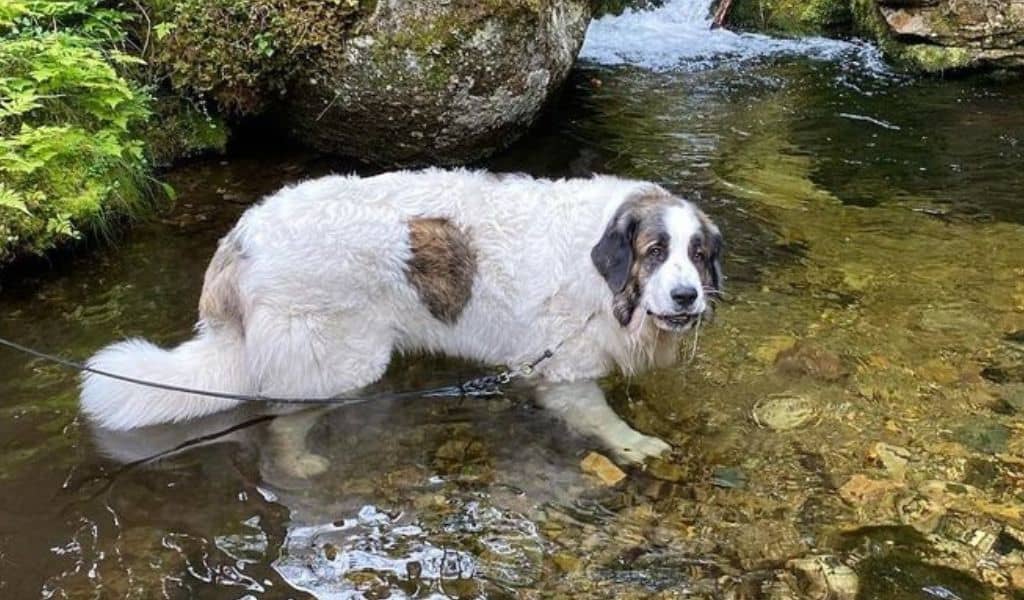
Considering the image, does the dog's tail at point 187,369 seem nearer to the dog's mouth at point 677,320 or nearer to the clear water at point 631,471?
the clear water at point 631,471

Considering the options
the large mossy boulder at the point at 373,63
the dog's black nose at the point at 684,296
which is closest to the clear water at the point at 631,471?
the dog's black nose at the point at 684,296

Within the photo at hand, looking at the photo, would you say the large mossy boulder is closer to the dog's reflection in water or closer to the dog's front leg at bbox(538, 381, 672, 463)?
the dog's reflection in water

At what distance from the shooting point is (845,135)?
28.6 ft

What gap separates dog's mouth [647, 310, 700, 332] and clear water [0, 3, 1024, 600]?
617 millimetres

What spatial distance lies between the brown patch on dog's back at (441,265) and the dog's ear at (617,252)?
633 millimetres

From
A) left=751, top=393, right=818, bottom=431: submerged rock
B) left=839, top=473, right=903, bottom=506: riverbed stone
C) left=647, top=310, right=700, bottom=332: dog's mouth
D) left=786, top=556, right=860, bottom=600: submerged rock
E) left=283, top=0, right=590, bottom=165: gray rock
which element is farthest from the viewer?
left=283, top=0, right=590, bottom=165: gray rock

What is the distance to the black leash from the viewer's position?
422 centimetres

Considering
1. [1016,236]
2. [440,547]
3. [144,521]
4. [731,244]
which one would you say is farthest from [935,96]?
[144,521]

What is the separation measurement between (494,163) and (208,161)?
2284 mm

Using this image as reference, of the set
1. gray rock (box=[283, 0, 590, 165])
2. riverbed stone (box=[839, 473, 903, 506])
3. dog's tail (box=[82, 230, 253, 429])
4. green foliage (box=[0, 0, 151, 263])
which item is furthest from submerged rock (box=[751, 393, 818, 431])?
green foliage (box=[0, 0, 151, 263])

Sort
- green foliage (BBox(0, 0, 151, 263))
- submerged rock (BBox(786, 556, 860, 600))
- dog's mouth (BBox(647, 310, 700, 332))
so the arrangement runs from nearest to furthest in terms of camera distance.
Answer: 1. submerged rock (BBox(786, 556, 860, 600))
2. dog's mouth (BBox(647, 310, 700, 332))
3. green foliage (BBox(0, 0, 151, 263))

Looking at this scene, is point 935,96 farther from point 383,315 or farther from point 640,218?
point 383,315

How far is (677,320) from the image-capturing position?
417 cm

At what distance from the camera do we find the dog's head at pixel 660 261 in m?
4.11
